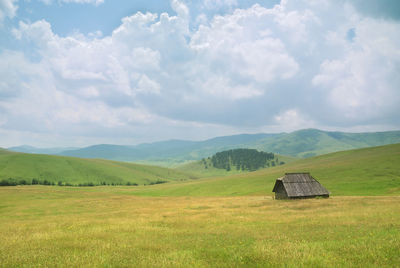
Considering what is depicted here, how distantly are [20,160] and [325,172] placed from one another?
213 meters

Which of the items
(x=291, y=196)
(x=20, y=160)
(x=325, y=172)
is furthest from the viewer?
(x=20, y=160)

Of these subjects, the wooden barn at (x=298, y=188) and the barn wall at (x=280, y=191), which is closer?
the wooden barn at (x=298, y=188)

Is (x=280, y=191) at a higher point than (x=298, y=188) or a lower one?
lower

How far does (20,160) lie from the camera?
7638 inches

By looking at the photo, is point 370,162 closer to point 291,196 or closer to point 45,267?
point 291,196

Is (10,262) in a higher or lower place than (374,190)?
higher

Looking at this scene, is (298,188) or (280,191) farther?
(280,191)

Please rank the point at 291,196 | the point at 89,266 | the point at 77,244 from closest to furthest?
the point at 89,266 < the point at 77,244 < the point at 291,196

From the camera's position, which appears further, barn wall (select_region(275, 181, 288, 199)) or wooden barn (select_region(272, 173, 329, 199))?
barn wall (select_region(275, 181, 288, 199))

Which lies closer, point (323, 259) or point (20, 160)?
point (323, 259)

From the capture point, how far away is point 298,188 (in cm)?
5078

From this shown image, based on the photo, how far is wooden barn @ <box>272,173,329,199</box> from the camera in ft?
163

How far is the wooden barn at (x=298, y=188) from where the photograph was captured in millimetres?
49656

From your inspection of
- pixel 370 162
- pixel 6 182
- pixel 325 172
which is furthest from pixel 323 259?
pixel 6 182
